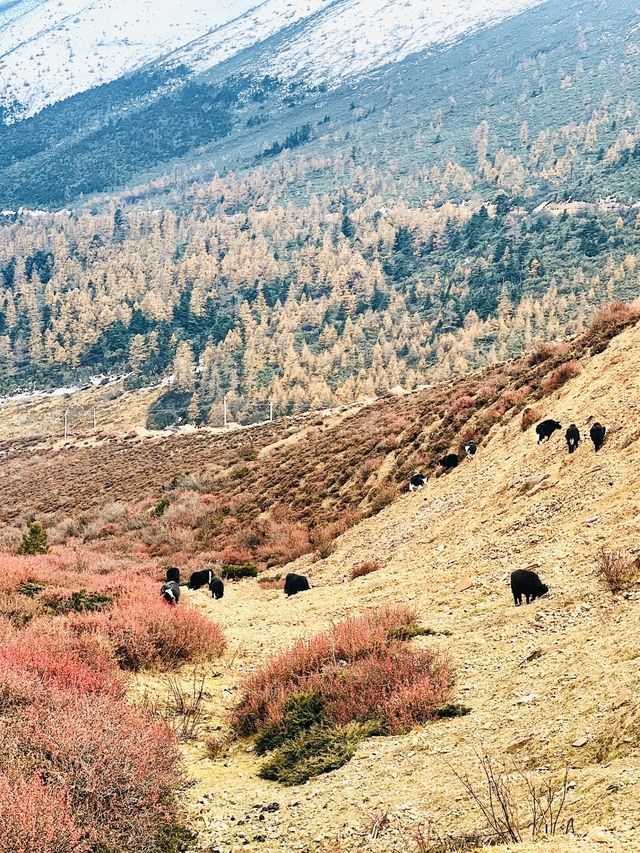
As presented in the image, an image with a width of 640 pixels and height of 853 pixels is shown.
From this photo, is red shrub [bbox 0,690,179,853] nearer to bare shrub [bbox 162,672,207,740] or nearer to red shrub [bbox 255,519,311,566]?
bare shrub [bbox 162,672,207,740]

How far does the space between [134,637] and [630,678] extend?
288 inches

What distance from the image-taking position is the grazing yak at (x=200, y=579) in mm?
19906

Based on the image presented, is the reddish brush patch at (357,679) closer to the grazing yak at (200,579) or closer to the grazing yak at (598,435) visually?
the grazing yak at (598,435)

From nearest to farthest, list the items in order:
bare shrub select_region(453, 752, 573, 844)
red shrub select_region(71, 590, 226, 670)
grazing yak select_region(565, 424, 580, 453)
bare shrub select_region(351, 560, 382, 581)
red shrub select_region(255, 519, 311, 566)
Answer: bare shrub select_region(453, 752, 573, 844)
red shrub select_region(71, 590, 226, 670)
grazing yak select_region(565, 424, 580, 453)
bare shrub select_region(351, 560, 382, 581)
red shrub select_region(255, 519, 311, 566)

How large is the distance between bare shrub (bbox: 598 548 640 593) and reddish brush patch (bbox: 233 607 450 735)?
90.8 inches

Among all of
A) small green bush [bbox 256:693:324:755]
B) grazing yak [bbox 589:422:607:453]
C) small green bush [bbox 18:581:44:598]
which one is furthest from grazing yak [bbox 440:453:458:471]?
small green bush [bbox 256:693:324:755]

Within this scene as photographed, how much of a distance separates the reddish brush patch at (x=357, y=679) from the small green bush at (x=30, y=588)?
23.9 ft

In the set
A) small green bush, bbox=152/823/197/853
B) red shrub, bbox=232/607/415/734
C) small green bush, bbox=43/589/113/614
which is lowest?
red shrub, bbox=232/607/415/734

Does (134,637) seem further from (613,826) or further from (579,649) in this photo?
(613,826)

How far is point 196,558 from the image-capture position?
24.5 meters

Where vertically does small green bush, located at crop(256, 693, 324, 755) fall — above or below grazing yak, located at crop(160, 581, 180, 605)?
above

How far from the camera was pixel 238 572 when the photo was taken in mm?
21469

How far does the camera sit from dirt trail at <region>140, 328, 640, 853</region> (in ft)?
16.5

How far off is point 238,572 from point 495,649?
46.8ft
